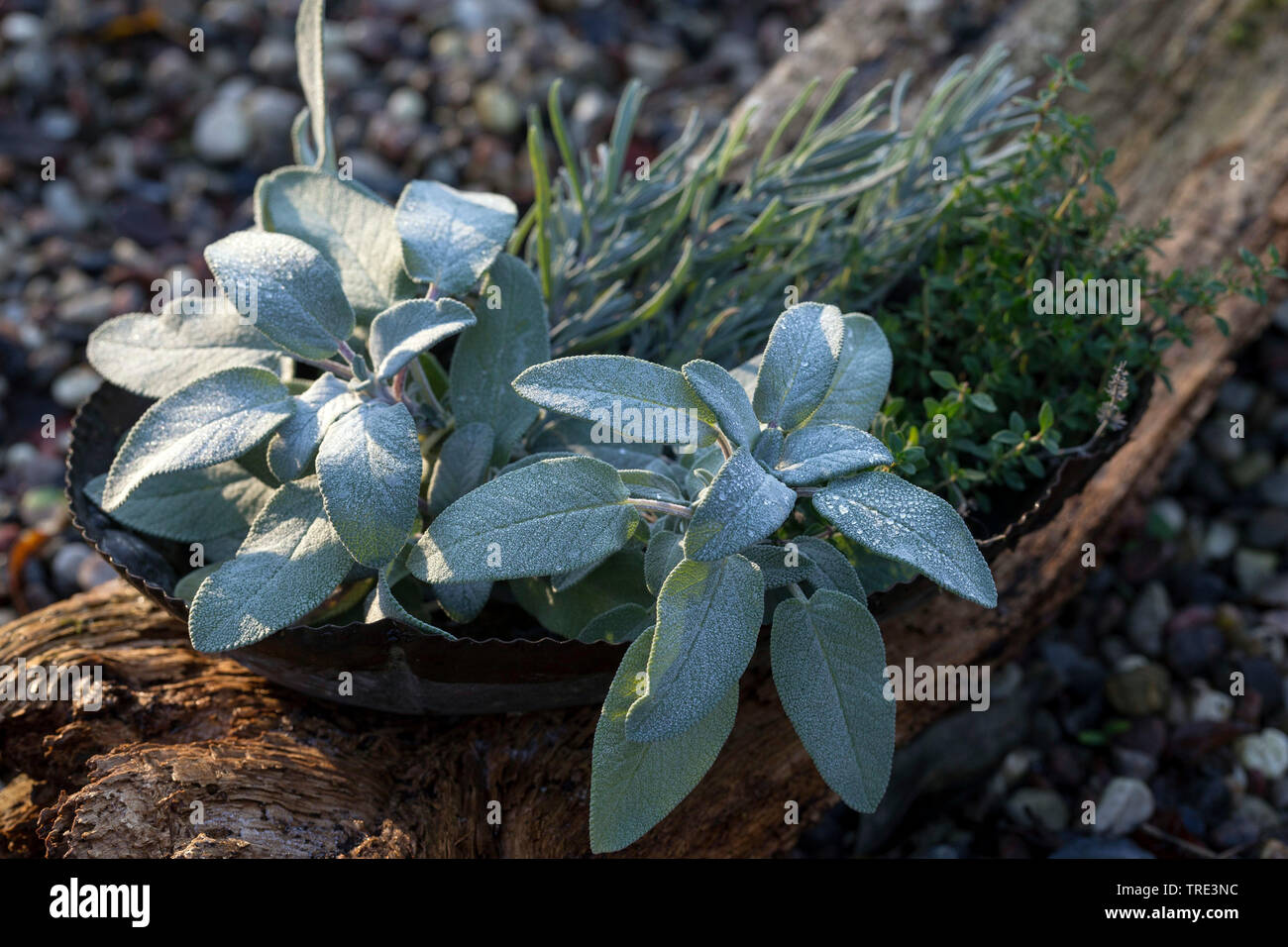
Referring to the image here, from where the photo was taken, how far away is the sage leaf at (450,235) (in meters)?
1.14

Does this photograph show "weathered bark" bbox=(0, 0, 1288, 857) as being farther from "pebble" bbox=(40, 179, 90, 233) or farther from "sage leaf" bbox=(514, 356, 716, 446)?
"pebble" bbox=(40, 179, 90, 233)

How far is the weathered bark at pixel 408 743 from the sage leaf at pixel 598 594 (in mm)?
139

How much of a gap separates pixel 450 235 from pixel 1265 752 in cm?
135

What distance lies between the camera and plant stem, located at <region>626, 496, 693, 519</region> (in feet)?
3.35

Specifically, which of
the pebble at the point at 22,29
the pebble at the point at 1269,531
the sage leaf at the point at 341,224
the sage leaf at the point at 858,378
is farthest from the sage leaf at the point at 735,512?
the pebble at the point at 22,29

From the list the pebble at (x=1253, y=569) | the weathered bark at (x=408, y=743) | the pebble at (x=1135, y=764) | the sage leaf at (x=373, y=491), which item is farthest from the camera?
the pebble at (x=1253, y=569)

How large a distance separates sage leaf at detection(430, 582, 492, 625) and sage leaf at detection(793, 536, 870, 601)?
1.03ft

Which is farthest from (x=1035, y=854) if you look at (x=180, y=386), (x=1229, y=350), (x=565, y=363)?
(x=180, y=386)

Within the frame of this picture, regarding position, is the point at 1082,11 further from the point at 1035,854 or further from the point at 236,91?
the point at 236,91

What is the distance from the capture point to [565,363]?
0.97 meters

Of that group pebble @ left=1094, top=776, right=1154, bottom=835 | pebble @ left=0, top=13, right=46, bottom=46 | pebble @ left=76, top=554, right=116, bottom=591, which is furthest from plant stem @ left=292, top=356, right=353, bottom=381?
pebble @ left=0, top=13, right=46, bottom=46

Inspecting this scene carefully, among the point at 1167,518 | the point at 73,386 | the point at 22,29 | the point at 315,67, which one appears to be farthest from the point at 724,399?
the point at 22,29

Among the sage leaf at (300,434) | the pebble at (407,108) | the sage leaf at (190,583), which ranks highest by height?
the pebble at (407,108)

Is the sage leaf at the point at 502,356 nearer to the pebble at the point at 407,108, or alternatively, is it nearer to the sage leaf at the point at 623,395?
the sage leaf at the point at 623,395
